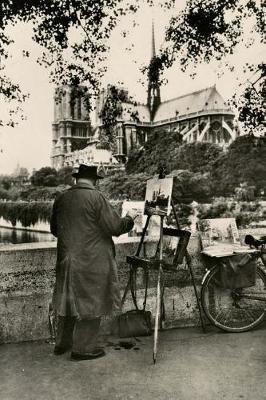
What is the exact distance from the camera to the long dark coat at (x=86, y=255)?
3611mm

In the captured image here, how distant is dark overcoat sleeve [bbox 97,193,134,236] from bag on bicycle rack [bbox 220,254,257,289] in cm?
125

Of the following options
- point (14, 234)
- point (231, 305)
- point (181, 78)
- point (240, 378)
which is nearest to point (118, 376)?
point (240, 378)

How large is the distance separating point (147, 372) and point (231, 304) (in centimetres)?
162

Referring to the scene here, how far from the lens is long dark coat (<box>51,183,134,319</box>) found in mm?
3611

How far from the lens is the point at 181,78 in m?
7.16

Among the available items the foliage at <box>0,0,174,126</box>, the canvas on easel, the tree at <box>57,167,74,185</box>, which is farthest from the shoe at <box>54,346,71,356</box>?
the tree at <box>57,167,74,185</box>

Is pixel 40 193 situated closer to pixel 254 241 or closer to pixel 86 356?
pixel 254 241

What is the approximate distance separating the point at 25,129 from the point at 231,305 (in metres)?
4.15

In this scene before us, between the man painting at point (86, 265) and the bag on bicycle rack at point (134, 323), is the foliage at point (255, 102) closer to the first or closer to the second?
the bag on bicycle rack at point (134, 323)

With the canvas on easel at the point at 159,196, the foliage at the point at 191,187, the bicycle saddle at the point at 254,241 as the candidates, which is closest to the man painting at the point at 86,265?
the canvas on easel at the point at 159,196

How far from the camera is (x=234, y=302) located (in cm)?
447

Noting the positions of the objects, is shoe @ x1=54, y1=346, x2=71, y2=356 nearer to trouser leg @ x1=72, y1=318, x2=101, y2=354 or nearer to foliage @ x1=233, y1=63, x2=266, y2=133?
trouser leg @ x1=72, y1=318, x2=101, y2=354

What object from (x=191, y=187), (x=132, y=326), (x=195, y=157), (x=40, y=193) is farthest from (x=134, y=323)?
(x=195, y=157)

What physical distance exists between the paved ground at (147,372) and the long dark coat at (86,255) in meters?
0.43
